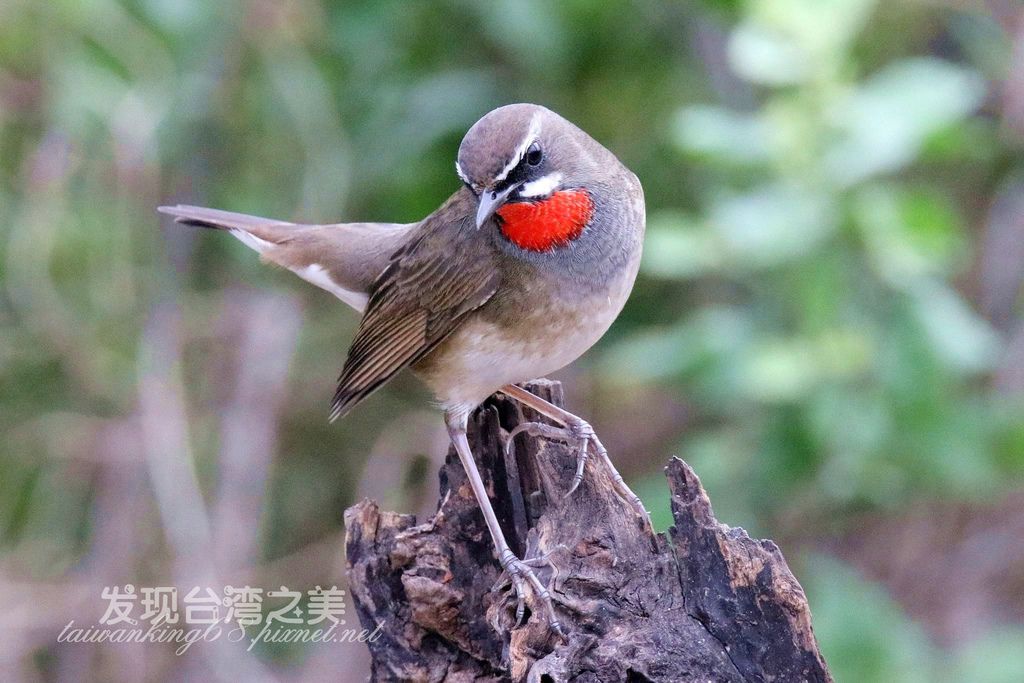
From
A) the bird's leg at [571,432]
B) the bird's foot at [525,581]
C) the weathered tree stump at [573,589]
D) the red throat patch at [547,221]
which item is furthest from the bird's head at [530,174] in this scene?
the bird's foot at [525,581]

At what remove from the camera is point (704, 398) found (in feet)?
18.0

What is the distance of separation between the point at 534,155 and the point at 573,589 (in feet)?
4.50

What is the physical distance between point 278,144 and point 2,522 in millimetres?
2540

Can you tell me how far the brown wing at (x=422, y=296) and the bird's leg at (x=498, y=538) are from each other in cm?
33

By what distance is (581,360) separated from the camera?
7223 mm

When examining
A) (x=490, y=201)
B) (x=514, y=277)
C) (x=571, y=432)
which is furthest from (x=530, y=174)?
(x=571, y=432)

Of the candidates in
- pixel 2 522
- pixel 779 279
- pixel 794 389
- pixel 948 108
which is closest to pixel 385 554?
pixel 794 389

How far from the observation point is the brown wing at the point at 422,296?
4199 mm

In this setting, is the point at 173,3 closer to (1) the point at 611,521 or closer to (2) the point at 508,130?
(2) the point at 508,130

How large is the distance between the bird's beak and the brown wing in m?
0.32

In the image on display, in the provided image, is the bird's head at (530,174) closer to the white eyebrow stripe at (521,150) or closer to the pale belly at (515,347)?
the white eyebrow stripe at (521,150)

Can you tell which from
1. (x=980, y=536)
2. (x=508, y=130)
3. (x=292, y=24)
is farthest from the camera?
(x=980, y=536)

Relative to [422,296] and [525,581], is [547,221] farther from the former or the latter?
[525,581]

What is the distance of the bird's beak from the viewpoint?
380 centimetres
